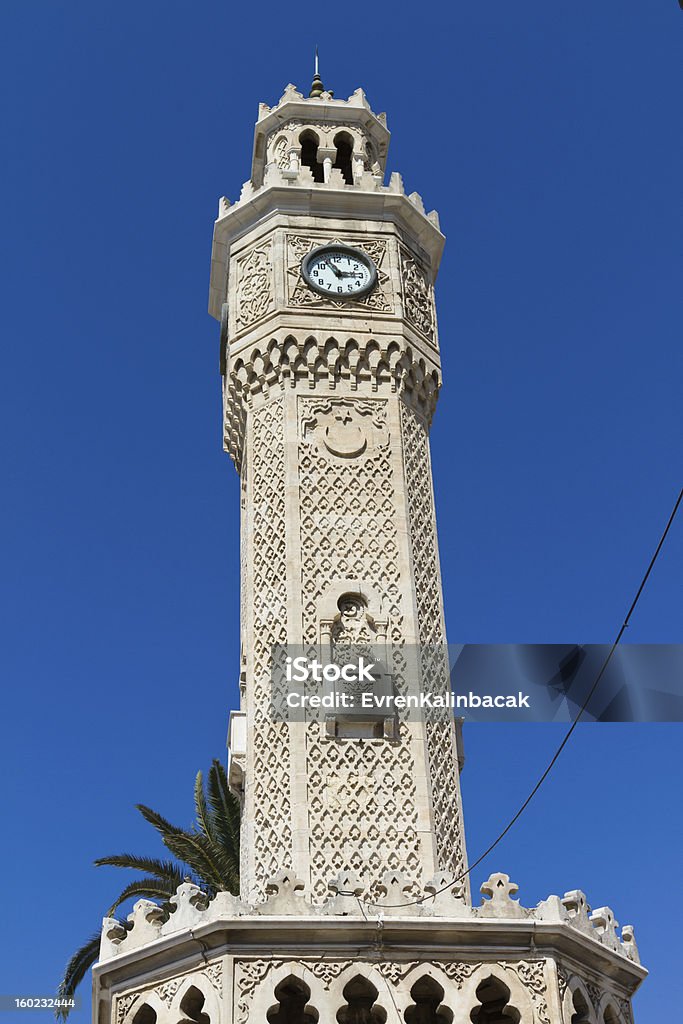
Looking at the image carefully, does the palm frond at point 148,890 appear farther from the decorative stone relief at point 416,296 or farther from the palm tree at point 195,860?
the decorative stone relief at point 416,296

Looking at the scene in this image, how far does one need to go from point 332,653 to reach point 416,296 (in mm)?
5236

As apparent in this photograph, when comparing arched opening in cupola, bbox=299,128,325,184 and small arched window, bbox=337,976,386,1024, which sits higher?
arched opening in cupola, bbox=299,128,325,184

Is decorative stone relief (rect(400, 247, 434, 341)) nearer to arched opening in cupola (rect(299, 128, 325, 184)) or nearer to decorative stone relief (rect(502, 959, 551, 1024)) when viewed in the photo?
arched opening in cupola (rect(299, 128, 325, 184))

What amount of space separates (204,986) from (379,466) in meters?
6.24

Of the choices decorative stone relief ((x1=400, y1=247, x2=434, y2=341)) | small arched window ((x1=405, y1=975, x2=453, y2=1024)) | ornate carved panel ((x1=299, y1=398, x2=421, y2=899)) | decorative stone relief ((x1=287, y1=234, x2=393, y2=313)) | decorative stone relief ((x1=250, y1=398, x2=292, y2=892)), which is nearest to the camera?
small arched window ((x1=405, y1=975, x2=453, y2=1024))

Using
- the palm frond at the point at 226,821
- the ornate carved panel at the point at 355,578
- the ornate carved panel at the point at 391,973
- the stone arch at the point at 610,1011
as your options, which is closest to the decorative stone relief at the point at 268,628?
the ornate carved panel at the point at 355,578

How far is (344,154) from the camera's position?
18.5 meters

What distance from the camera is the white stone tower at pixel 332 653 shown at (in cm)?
1148

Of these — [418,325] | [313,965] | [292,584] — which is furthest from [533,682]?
[418,325]

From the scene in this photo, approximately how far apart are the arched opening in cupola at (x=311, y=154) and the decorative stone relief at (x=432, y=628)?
4.09m

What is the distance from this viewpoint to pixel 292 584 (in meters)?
14.5

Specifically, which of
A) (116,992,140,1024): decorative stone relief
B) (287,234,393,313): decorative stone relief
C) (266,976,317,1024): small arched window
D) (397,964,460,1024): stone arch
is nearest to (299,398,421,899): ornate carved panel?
(266,976,317,1024): small arched window

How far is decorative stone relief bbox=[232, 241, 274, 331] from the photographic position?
54.1 ft

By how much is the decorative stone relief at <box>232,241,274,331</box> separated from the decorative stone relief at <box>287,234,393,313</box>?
0.28m
